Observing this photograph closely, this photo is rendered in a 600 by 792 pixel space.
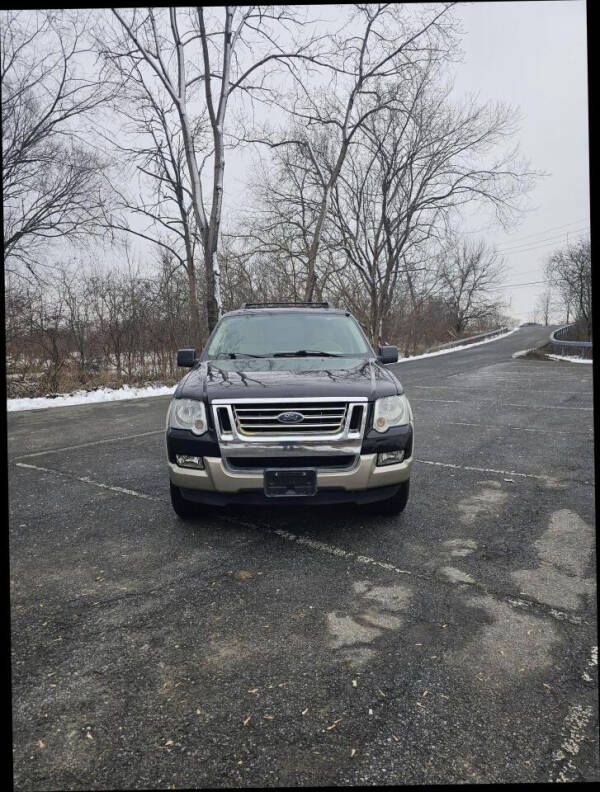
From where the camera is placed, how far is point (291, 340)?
550 cm

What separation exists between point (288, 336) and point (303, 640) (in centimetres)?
340

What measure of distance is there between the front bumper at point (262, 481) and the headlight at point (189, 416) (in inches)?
10.8

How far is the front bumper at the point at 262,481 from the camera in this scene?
150 inches

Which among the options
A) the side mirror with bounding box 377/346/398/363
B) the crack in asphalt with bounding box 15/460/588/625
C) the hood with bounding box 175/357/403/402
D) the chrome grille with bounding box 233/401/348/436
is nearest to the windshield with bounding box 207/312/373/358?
the side mirror with bounding box 377/346/398/363

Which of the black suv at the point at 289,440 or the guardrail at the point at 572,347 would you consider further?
the guardrail at the point at 572,347

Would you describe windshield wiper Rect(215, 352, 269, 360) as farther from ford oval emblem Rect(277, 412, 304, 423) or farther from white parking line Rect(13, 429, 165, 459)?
white parking line Rect(13, 429, 165, 459)

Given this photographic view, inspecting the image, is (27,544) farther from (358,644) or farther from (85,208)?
(85,208)

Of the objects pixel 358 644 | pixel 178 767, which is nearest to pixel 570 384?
pixel 358 644

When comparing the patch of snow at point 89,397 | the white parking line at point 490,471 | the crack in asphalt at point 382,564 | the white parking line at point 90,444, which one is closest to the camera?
the crack in asphalt at point 382,564

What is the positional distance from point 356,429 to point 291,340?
183 cm

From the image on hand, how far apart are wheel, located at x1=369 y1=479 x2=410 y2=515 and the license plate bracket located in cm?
92

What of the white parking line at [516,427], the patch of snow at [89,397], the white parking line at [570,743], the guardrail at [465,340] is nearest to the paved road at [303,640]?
the white parking line at [570,743]

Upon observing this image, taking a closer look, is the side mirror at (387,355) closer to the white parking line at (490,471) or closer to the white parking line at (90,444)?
the white parking line at (490,471)

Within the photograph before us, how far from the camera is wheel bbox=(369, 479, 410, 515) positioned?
14.4 ft
